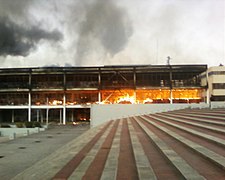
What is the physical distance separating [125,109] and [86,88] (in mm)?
17415

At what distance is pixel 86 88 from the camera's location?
48.6 m

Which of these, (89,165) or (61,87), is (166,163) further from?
(61,87)

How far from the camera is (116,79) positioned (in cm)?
4988

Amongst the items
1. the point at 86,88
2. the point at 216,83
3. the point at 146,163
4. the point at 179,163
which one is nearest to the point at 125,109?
the point at 86,88

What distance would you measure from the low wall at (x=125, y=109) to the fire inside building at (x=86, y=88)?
13.2 m

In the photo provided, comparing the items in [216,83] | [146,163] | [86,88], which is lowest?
[146,163]

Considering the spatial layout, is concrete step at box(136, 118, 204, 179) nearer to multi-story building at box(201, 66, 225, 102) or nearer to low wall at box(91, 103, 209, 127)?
low wall at box(91, 103, 209, 127)

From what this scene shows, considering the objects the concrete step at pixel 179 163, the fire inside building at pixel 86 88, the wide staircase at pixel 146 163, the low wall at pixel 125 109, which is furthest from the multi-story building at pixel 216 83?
the concrete step at pixel 179 163

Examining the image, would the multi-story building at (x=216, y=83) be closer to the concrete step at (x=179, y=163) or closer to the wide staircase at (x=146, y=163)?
the wide staircase at (x=146, y=163)

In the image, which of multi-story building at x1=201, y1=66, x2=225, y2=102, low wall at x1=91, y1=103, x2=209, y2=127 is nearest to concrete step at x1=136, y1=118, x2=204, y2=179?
low wall at x1=91, y1=103, x2=209, y2=127

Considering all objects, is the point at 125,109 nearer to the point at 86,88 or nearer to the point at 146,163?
the point at 86,88

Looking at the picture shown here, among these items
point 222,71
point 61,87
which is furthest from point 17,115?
point 222,71

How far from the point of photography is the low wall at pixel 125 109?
31402 mm

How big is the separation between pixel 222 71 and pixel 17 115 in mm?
41705
